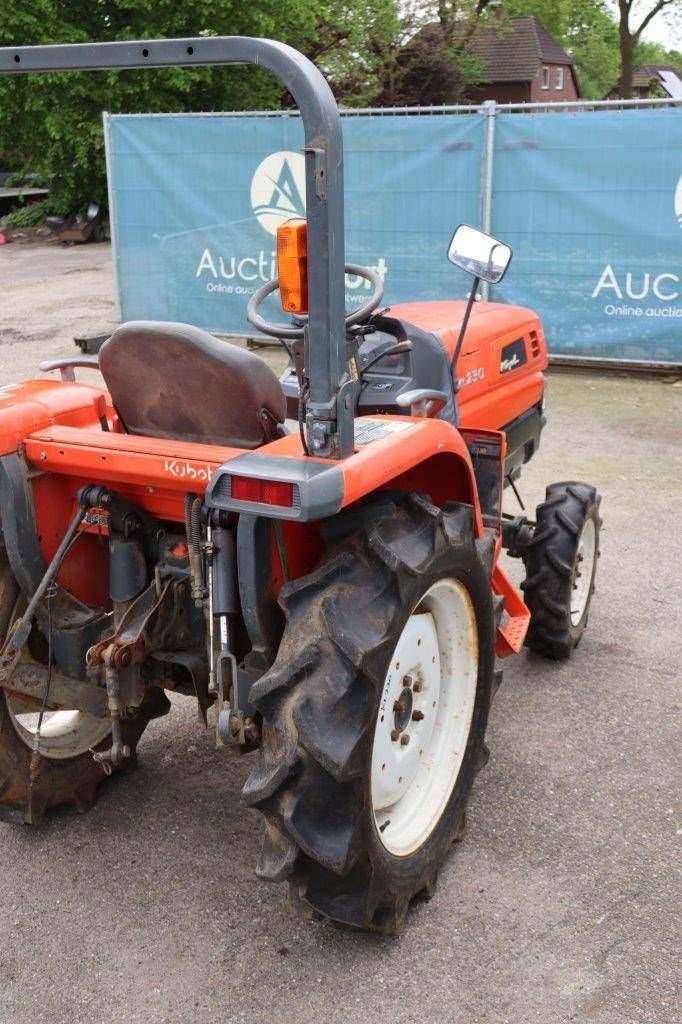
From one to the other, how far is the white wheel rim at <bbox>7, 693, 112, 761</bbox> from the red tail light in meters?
1.32

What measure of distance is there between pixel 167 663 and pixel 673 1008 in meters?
1.51

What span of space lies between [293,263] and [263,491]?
46cm

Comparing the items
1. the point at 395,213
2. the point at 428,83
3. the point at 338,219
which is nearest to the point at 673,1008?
the point at 338,219

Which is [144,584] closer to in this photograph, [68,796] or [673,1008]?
[68,796]

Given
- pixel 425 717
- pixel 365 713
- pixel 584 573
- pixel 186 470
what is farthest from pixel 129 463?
pixel 584 573

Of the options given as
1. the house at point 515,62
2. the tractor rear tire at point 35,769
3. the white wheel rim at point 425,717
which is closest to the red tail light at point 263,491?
the white wheel rim at point 425,717

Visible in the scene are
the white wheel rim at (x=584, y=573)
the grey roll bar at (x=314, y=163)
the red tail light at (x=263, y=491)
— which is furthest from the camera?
the white wheel rim at (x=584, y=573)

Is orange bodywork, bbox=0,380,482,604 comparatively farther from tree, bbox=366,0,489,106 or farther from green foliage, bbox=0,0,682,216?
tree, bbox=366,0,489,106

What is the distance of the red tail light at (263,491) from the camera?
2.07m

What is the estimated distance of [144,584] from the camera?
8.84 ft

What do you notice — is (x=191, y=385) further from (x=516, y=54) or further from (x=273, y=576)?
(x=516, y=54)

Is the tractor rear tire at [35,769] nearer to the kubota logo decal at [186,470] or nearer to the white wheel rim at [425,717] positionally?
the kubota logo decal at [186,470]

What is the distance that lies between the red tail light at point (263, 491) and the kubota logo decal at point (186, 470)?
227 mm

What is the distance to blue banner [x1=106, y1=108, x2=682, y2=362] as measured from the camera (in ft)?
26.7
